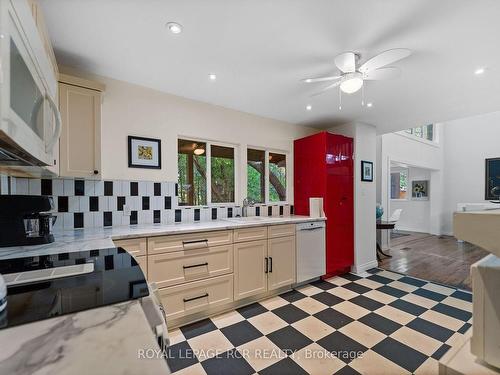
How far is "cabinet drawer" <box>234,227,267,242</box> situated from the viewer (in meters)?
2.40

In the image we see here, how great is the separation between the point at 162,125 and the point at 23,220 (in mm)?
1504

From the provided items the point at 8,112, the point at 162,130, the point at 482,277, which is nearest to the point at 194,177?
the point at 162,130

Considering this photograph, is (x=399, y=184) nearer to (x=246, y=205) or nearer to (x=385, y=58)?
(x=246, y=205)

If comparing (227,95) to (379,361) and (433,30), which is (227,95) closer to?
(433,30)

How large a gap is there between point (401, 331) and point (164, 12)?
9.92ft

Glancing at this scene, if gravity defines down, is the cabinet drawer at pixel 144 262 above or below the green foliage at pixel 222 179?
below

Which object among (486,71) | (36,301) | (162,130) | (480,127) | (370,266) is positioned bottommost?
(370,266)

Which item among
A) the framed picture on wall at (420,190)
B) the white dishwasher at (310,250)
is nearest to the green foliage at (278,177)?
the white dishwasher at (310,250)

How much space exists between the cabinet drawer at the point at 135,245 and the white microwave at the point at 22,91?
80 cm

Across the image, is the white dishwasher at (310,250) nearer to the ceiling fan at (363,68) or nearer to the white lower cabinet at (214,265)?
the white lower cabinet at (214,265)

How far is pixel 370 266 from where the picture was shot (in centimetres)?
360

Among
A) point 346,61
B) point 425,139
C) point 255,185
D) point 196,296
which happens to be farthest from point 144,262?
point 425,139

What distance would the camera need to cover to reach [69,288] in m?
0.77

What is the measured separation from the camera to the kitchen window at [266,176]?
11.1 ft
